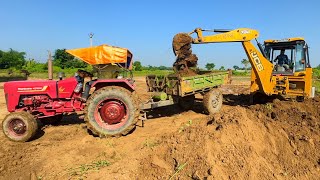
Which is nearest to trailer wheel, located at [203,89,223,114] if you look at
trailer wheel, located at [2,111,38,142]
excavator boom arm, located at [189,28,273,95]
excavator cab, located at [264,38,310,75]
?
excavator boom arm, located at [189,28,273,95]

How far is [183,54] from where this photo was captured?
9.70m

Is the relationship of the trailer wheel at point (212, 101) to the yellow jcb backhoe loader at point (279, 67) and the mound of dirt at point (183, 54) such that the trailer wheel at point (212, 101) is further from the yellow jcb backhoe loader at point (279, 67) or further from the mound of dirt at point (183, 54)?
the yellow jcb backhoe loader at point (279, 67)

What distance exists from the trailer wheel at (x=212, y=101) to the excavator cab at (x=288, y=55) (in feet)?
8.02

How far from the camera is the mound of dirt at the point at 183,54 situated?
31.5 ft

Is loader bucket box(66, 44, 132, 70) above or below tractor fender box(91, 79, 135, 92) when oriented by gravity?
above

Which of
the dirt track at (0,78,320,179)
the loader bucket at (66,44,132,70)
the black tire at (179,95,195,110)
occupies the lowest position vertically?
the dirt track at (0,78,320,179)

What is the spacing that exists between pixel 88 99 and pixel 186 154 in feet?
9.57

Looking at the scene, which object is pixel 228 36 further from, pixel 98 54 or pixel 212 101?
pixel 98 54

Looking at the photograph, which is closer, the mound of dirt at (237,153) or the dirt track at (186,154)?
the mound of dirt at (237,153)

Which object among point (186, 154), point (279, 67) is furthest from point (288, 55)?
point (186, 154)

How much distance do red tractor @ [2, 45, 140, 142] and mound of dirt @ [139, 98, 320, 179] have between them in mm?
1632

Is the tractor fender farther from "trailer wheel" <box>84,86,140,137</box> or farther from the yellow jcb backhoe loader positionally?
the yellow jcb backhoe loader

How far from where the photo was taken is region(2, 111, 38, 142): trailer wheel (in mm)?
6598

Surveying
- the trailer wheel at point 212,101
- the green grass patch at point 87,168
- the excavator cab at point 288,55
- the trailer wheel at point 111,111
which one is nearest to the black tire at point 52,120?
the trailer wheel at point 111,111
